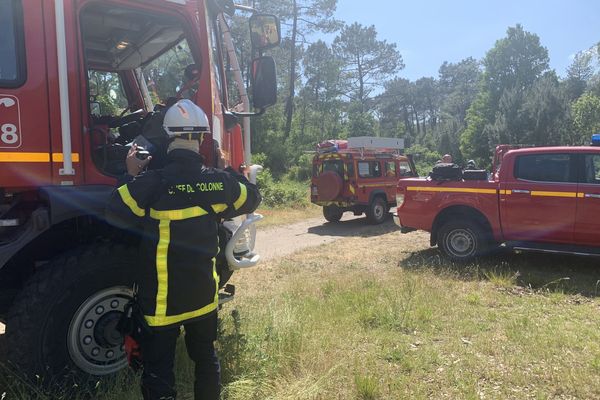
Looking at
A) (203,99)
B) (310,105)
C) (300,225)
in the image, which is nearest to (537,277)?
(203,99)

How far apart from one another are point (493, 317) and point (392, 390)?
2149mm

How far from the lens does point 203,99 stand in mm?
3750

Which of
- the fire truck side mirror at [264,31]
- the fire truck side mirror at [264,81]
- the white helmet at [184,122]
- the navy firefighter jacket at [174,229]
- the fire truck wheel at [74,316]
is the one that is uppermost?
the fire truck side mirror at [264,31]

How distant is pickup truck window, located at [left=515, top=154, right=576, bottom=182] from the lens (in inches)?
277

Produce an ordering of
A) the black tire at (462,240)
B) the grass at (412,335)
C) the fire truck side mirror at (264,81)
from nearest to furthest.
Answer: the grass at (412,335), the fire truck side mirror at (264,81), the black tire at (462,240)

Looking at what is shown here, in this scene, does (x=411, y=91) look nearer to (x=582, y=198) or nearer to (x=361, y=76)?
(x=361, y=76)

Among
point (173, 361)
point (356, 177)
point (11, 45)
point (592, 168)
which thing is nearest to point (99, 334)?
point (173, 361)

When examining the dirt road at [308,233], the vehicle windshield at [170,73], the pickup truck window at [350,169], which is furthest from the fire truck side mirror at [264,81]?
the pickup truck window at [350,169]

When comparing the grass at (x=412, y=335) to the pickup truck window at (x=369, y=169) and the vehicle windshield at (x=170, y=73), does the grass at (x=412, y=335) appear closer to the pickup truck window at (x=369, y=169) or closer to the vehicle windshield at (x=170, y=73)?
the vehicle windshield at (x=170, y=73)

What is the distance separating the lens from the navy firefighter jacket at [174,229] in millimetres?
2520

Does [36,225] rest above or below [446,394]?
above

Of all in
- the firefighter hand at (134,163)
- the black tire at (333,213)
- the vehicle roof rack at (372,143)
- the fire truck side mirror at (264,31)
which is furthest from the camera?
the black tire at (333,213)

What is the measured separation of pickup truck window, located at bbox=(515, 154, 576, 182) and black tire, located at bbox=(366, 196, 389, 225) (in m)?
6.26

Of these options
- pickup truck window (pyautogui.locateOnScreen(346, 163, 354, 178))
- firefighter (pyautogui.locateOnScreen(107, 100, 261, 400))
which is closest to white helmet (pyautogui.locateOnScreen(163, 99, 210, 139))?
firefighter (pyautogui.locateOnScreen(107, 100, 261, 400))
